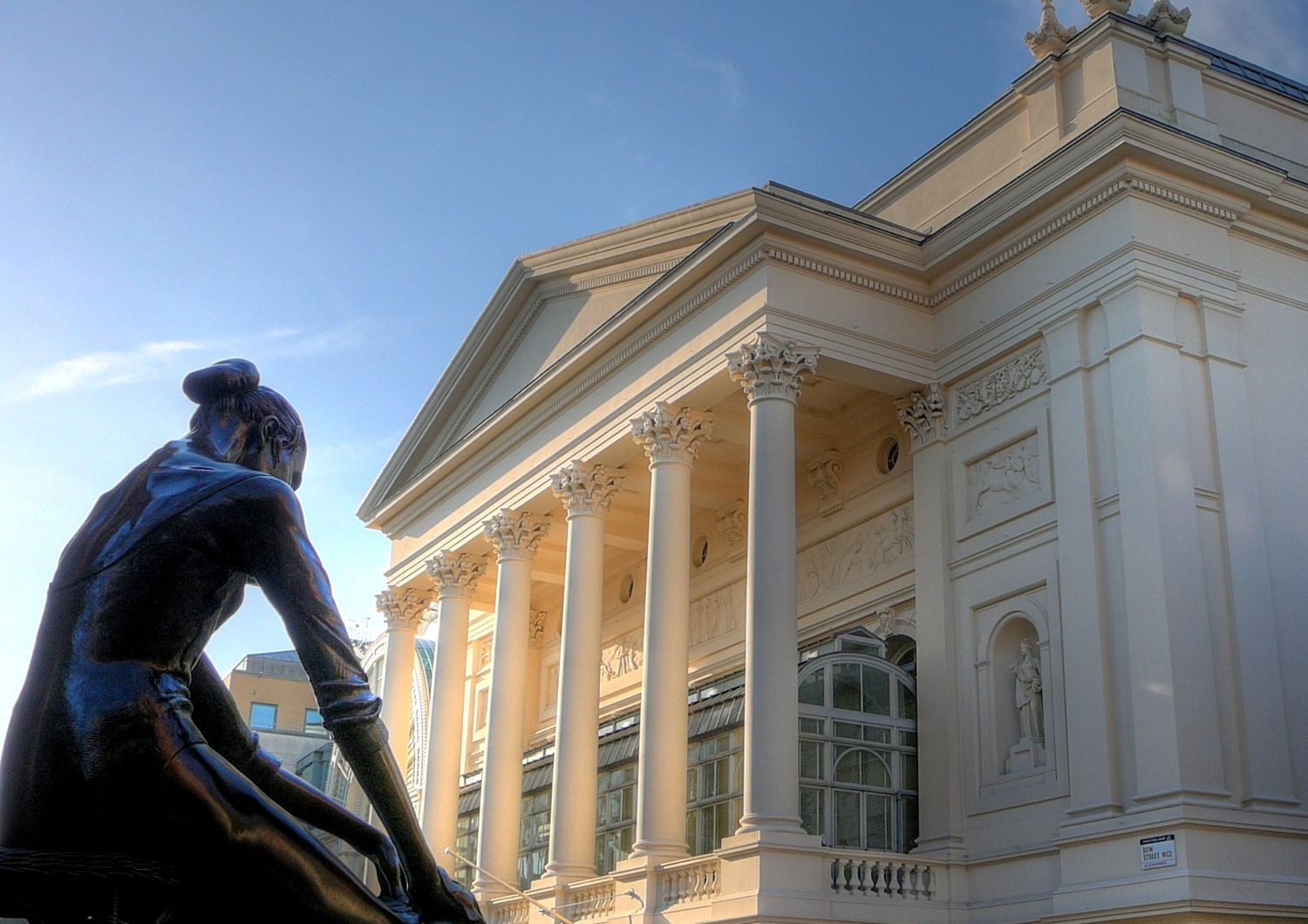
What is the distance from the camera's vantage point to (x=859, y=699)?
66.7ft

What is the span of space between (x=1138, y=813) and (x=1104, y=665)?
1.78m

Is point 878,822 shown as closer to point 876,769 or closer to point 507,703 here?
point 876,769

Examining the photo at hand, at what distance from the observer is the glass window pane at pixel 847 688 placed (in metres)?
20.3

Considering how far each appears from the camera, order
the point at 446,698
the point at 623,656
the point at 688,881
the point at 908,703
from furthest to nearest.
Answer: the point at 623,656 → the point at 446,698 → the point at 908,703 → the point at 688,881

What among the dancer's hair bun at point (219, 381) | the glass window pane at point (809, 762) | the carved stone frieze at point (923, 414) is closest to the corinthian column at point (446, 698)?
the glass window pane at point (809, 762)

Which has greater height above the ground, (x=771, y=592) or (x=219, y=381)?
(x=771, y=592)

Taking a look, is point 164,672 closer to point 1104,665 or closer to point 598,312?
point 1104,665

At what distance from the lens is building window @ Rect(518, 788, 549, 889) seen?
2556 cm

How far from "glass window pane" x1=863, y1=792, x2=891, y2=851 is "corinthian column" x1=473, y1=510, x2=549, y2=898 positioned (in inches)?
277

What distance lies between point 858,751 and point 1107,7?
10908mm

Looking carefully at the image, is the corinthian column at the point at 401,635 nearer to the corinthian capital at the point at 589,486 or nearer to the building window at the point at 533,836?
the building window at the point at 533,836

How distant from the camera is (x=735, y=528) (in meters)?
27.2

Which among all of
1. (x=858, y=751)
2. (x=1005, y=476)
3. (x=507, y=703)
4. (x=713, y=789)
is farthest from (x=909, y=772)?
(x=507, y=703)

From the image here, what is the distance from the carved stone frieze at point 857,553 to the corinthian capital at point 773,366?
334 cm
